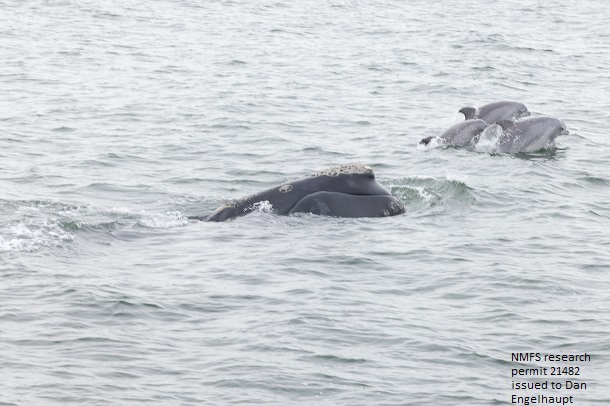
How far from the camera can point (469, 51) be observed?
3472cm

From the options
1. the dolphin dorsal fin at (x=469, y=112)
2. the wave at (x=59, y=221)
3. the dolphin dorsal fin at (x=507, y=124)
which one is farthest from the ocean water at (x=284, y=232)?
the dolphin dorsal fin at (x=469, y=112)

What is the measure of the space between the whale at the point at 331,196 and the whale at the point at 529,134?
652 cm

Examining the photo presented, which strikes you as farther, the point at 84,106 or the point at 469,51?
the point at 469,51

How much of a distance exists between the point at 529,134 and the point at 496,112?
4.55 ft

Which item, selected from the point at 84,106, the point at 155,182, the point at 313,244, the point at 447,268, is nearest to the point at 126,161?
the point at 155,182

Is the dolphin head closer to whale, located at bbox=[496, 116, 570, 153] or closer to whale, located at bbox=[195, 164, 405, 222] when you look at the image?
whale, located at bbox=[496, 116, 570, 153]

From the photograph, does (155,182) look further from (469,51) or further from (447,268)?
(469,51)

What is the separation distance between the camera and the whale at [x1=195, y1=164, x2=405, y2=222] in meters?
16.3

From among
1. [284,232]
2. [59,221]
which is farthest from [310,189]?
[59,221]

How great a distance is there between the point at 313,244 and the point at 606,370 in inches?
193

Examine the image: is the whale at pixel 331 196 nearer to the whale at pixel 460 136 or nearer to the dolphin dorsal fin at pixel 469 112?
the whale at pixel 460 136

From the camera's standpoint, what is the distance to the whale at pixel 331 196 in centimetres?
1631

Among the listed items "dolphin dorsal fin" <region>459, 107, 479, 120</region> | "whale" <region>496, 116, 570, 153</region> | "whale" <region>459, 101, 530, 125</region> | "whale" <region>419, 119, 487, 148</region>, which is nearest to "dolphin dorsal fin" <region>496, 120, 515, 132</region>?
"whale" <region>496, 116, 570, 153</region>

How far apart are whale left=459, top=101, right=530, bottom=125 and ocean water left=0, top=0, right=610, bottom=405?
115 cm
